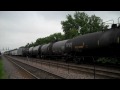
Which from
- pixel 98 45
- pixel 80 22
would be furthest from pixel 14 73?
pixel 80 22

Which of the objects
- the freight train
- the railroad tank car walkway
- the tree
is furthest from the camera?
the tree

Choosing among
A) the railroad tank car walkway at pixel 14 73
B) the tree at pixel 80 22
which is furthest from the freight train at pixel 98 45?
the tree at pixel 80 22

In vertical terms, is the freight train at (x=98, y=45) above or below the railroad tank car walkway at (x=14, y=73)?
above

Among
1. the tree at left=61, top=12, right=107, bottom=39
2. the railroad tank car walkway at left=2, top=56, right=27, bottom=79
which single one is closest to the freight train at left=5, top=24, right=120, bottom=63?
the railroad tank car walkway at left=2, top=56, right=27, bottom=79

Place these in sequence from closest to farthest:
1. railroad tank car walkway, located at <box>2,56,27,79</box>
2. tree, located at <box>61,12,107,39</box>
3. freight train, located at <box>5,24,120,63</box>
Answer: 1. freight train, located at <box>5,24,120,63</box>
2. railroad tank car walkway, located at <box>2,56,27,79</box>
3. tree, located at <box>61,12,107,39</box>

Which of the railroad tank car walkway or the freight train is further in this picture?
the railroad tank car walkway

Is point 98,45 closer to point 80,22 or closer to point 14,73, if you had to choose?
point 14,73

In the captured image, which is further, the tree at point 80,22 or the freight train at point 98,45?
the tree at point 80,22

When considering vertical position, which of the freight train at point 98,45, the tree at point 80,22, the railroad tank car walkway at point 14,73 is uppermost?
the tree at point 80,22

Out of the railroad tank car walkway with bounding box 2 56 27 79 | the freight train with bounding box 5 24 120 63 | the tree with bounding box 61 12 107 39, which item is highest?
the tree with bounding box 61 12 107 39

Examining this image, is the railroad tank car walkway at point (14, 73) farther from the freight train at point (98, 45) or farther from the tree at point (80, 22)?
the tree at point (80, 22)

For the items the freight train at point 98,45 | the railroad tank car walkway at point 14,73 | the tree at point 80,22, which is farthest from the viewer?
the tree at point 80,22

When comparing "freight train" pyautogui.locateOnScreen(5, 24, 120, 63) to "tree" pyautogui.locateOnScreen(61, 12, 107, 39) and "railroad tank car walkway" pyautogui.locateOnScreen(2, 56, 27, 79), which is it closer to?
"railroad tank car walkway" pyautogui.locateOnScreen(2, 56, 27, 79)
